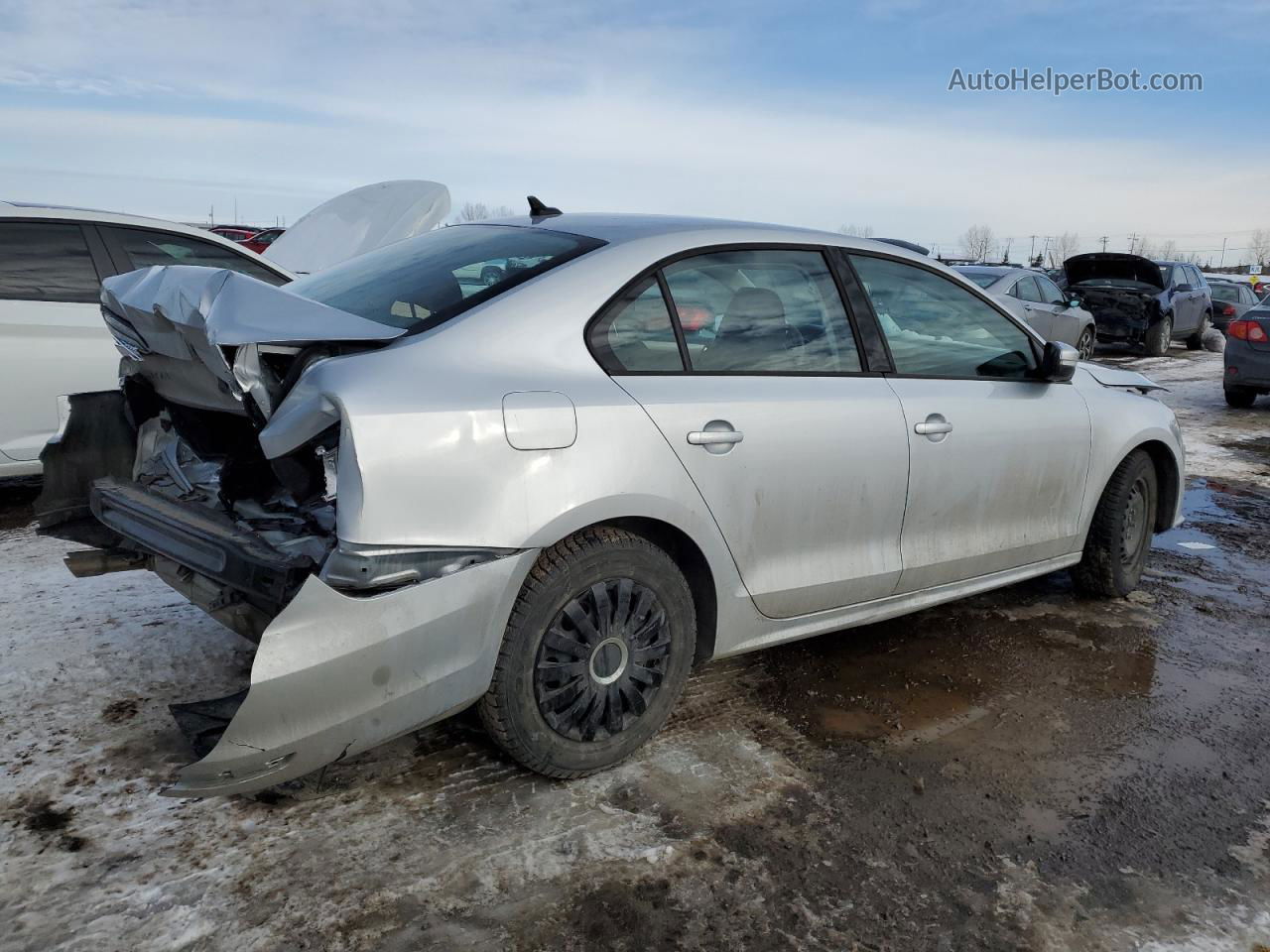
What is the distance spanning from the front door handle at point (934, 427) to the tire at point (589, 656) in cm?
109

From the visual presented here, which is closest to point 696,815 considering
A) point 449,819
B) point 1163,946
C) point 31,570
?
point 449,819

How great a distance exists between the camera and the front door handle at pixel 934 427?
3471 mm

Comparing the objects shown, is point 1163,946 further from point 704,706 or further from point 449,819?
point 449,819

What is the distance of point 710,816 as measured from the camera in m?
2.73

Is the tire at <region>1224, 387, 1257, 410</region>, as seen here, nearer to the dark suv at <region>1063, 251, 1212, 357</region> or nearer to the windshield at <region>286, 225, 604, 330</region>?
the dark suv at <region>1063, 251, 1212, 357</region>

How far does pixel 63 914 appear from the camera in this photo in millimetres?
2201

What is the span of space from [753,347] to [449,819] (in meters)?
1.68

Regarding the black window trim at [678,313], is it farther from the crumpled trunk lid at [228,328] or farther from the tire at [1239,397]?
the tire at [1239,397]

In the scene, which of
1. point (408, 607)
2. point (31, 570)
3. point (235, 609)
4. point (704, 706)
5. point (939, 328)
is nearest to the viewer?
point (408, 607)

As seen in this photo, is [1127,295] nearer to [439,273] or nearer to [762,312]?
[762,312]

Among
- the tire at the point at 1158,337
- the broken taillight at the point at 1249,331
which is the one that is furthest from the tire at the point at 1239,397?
the tire at the point at 1158,337

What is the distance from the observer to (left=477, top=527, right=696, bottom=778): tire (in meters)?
2.63

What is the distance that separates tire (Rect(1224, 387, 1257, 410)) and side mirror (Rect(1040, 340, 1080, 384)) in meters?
9.10

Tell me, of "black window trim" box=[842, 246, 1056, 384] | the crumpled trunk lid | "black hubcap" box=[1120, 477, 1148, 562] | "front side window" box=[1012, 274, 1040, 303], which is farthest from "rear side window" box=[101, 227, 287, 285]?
"front side window" box=[1012, 274, 1040, 303]
